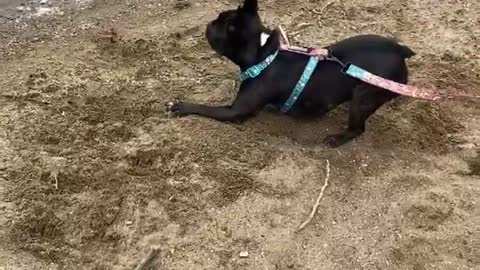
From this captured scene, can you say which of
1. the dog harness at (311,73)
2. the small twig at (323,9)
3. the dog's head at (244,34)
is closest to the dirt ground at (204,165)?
the small twig at (323,9)

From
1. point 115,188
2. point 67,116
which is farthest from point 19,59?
point 115,188

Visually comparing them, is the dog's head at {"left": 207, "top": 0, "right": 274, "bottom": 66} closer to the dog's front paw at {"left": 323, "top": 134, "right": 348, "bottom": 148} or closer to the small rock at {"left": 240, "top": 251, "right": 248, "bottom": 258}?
the dog's front paw at {"left": 323, "top": 134, "right": 348, "bottom": 148}

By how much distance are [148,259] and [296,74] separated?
4.30 ft

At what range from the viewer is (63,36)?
16.5 ft

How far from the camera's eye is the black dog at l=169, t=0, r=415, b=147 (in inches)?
157

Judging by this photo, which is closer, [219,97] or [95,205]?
[95,205]

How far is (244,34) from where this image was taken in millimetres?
4176

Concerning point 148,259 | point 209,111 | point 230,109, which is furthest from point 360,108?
point 148,259

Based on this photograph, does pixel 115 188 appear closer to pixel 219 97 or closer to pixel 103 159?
pixel 103 159

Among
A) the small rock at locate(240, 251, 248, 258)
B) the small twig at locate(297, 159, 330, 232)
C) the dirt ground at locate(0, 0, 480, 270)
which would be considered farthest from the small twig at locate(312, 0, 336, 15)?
the small rock at locate(240, 251, 248, 258)

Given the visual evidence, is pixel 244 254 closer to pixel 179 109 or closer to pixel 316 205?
pixel 316 205

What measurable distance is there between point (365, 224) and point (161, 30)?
207 centimetres

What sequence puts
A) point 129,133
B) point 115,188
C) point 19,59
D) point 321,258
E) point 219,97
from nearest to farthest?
point 321,258 < point 115,188 < point 129,133 < point 219,97 < point 19,59

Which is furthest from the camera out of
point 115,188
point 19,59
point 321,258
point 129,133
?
point 19,59
